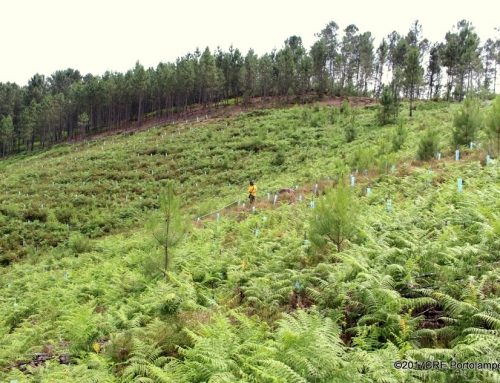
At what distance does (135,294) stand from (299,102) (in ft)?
197

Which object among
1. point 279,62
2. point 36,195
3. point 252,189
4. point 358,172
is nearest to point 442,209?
point 358,172

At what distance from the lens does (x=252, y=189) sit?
70.6 feet

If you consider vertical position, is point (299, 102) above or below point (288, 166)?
above

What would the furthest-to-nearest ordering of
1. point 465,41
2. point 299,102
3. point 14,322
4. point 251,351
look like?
point 299,102 < point 465,41 < point 14,322 < point 251,351

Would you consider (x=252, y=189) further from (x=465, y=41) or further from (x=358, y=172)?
(x=465, y=41)

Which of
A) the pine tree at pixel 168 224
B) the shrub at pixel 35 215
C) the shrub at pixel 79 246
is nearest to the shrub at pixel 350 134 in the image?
the shrub at pixel 79 246

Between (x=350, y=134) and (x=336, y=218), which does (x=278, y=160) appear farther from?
(x=336, y=218)

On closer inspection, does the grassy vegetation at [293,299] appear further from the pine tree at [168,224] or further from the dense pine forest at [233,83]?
the dense pine forest at [233,83]

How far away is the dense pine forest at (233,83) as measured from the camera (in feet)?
233

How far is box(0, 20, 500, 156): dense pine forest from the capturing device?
7088 cm

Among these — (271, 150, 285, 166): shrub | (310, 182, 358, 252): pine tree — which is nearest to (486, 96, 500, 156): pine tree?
(310, 182, 358, 252): pine tree

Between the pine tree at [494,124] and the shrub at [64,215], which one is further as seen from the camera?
the shrub at [64,215]

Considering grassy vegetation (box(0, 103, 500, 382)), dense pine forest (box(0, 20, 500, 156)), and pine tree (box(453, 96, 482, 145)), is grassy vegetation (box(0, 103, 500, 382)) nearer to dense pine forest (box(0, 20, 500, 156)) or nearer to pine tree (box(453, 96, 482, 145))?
pine tree (box(453, 96, 482, 145))

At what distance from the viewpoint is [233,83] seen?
81.8 meters
